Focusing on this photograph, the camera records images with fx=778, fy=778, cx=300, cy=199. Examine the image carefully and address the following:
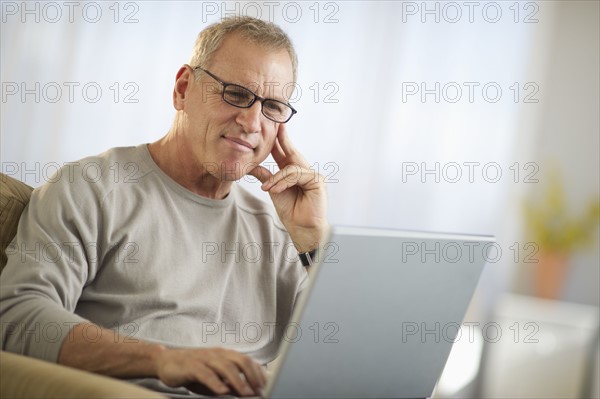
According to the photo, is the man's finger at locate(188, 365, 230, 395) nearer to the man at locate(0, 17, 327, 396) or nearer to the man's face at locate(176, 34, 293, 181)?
the man at locate(0, 17, 327, 396)

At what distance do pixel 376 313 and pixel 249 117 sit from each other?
718 millimetres

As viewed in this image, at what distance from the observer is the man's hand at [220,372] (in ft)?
3.81

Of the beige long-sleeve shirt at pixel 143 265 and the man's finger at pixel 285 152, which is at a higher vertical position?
the man's finger at pixel 285 152

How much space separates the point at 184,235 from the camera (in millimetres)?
1695

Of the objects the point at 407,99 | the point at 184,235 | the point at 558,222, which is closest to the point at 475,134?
the point at 407,99

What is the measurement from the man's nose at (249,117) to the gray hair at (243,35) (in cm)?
14

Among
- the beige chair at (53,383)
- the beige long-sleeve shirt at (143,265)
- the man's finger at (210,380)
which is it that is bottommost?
the man's finger at (210,380)

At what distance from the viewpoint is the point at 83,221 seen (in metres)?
1.52

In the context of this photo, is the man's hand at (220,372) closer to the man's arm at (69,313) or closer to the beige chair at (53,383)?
the man's arm at (69,313)

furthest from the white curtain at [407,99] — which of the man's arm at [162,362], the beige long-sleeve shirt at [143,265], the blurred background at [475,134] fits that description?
the man's arm at [162,362]

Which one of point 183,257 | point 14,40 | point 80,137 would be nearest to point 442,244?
point 183,257

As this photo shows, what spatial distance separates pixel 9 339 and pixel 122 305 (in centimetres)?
27

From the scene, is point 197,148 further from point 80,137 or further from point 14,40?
point 14,40

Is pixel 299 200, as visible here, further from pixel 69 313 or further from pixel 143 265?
pixel 69 313
